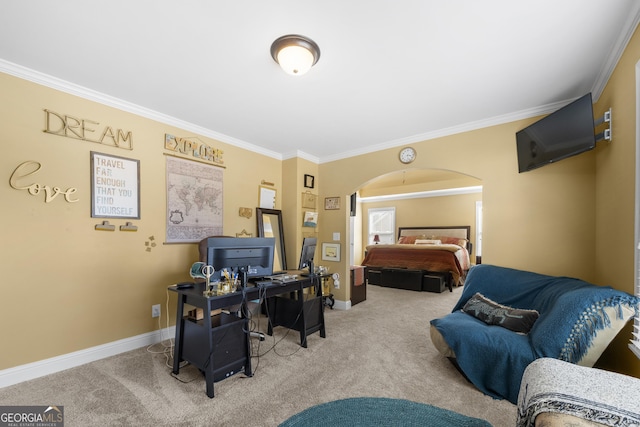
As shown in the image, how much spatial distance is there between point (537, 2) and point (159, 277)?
12.9 feet

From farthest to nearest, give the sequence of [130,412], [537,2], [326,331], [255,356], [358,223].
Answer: [358,223] < [326,331] < [255,356] < [130,412] < [537,2]

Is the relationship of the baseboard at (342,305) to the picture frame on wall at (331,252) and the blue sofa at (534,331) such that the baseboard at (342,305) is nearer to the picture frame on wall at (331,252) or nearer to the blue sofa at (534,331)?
the picture frame on wall at (331,252)

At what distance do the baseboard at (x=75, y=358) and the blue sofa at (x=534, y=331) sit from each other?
9.77 feet

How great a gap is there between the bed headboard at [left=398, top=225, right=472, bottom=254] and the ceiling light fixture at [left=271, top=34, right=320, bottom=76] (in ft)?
22.5

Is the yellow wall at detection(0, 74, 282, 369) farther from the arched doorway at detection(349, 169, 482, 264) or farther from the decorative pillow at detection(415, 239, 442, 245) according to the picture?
the decorative pillow at detection(415, 239, 442, 245)

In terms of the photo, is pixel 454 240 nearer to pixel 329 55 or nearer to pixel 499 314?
pixel 499 314

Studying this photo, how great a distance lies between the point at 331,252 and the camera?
4.44m

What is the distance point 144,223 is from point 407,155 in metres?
3.40

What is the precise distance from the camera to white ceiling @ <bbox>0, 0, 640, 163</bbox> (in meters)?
1.61

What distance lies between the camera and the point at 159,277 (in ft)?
9.84

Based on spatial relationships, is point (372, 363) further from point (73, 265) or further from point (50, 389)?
point (73, 265)

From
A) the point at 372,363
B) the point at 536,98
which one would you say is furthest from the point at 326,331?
the point at 536,98

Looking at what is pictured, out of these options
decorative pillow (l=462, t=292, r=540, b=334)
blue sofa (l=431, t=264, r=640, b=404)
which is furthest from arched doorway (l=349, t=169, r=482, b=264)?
blue sofa (l=431, t=264, r=640, b=404)

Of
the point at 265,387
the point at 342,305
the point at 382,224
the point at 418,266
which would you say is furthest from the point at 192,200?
the point at 382,224
